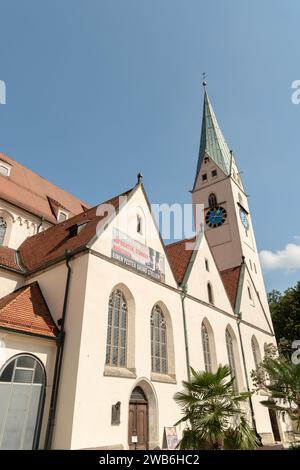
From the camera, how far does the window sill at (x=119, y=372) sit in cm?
1248

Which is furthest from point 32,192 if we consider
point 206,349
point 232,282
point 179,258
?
point 232,282

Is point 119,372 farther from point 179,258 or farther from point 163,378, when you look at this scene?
point 179,258

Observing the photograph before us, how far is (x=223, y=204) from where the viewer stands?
39.8m

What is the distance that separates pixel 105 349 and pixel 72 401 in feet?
7.35

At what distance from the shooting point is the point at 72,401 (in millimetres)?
10984

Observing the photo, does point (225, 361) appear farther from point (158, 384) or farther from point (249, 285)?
point (249, 285)

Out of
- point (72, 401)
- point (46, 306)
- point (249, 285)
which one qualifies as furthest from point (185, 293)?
point (249, 285)

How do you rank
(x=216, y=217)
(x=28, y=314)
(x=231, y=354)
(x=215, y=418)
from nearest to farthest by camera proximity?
(x=215, y=418), (x=28, y=314), (x=231, y=354), (x=216, y=217)

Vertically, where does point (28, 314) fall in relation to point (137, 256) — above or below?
below

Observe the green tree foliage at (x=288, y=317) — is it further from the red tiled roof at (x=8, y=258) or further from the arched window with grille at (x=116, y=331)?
the red tiled roof at (x=8, y=258)

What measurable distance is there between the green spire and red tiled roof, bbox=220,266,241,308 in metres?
16.0

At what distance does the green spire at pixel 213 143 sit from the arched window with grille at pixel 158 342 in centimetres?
2911

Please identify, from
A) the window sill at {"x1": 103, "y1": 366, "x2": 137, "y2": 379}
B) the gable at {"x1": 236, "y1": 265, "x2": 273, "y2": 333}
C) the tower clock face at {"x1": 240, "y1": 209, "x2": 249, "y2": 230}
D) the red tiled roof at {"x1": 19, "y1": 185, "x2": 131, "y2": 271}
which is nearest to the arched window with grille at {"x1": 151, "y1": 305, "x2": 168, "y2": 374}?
the window sill at {"x1": 103, "y1": 366, "x2": 137, "y2": 379}

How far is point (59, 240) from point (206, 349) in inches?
424
